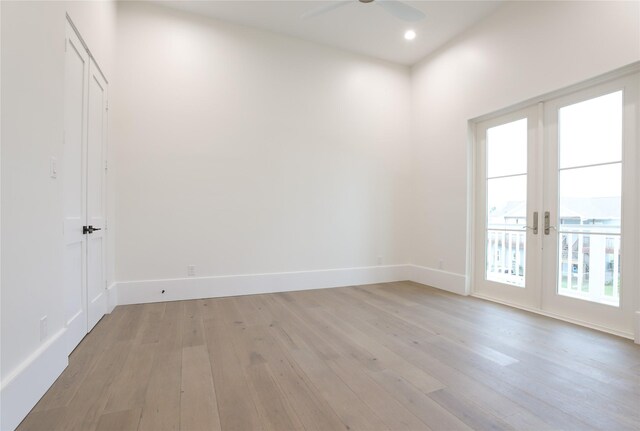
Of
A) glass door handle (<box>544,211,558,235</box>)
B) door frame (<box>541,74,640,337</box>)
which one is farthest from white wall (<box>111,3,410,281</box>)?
door frame (<box>541,74,640,337</box>)

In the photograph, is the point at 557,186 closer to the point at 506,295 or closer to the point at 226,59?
the point at 506,295

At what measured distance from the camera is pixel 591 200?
296 centimetres

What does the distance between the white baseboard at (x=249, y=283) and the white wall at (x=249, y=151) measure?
0.33 ft

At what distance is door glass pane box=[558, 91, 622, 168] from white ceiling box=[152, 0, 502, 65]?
162cm

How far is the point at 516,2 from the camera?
137 inches

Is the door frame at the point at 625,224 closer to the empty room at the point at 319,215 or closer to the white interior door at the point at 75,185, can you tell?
the empty room at the point at 319,215

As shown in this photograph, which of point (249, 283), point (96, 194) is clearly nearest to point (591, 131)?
point (249, 283)

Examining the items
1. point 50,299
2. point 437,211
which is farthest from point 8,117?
point 437,211

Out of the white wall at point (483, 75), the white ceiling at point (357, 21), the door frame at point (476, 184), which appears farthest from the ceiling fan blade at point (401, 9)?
the door frame at point (476, 184)

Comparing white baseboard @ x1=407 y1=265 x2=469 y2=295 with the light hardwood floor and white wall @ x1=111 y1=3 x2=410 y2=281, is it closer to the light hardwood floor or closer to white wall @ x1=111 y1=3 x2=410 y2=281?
white wall @ x1=111 y1=3 x2=410 y2=281

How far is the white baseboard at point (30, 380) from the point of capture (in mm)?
1397

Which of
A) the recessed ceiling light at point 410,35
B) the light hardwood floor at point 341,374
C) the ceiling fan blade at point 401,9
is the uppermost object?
the recessed ceiling light at point 410,35

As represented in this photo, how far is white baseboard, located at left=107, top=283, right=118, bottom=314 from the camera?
320 cm

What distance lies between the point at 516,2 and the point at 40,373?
5238 millimetres
